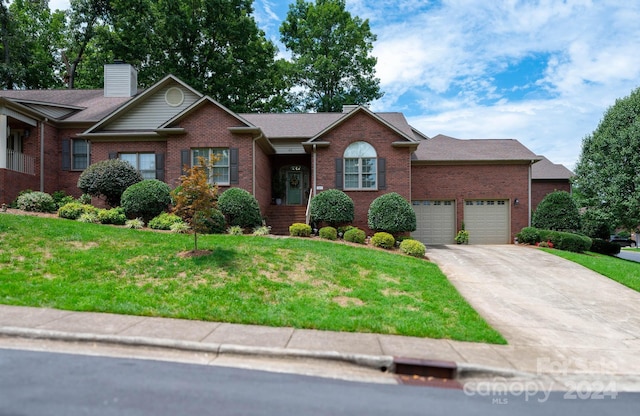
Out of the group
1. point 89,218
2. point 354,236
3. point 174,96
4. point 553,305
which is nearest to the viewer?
point 553,305

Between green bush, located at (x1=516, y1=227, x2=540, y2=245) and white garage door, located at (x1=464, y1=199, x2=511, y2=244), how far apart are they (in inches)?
40.4

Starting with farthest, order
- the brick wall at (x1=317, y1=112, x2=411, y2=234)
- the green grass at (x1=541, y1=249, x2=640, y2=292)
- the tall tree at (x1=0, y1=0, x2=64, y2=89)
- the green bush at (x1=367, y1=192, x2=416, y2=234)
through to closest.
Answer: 1. the tall tree at (x1=0, y1=0, x2=64, y2=89)
2. the brick wall at (x1=317, y1=112, x2=411, y2=234)
3. the green bush at (x1=367, y1=192, x2=416, y2=234)
4. the green grass at (x1=541, y1=249, x2=640, y2=292)

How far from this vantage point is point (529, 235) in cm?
1783

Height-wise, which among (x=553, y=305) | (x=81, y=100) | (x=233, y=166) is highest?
(x=81, y=100)

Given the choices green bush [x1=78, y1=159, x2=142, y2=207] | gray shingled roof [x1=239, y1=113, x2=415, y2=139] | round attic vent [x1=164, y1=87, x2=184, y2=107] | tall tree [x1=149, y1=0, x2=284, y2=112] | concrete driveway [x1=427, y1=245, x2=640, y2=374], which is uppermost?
tall tree [x1=149, y1=0, x2=284, y2=112]

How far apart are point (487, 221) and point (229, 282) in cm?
→ 1528

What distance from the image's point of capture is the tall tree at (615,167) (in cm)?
1745

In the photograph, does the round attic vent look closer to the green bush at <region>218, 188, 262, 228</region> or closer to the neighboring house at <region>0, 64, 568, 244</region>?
the neighboring house at <region>0, 64, 568, 244</region>

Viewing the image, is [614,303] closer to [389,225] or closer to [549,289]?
[549,289]

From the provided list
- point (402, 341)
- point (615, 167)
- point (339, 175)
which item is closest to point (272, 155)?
point (339, 175)

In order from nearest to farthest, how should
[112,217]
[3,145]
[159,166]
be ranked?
1. [112,217]
2. [3,145]
3. [159,166]

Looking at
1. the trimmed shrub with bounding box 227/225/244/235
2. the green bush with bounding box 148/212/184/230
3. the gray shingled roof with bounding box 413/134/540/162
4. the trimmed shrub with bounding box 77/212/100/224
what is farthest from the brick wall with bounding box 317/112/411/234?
the trimmed shrub with bounding box 77/212/100/224

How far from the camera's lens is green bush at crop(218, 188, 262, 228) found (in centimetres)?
1395

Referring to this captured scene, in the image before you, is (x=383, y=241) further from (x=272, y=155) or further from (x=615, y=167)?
(x=615, y=167)
